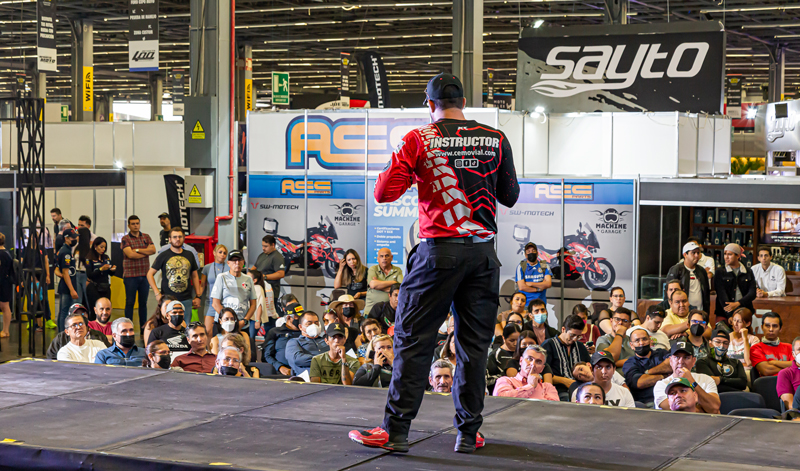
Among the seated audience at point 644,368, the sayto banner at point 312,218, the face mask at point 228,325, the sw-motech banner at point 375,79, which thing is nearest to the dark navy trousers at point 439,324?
the seated audience at point 644,368

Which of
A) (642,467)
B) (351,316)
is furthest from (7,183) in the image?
(642,467)

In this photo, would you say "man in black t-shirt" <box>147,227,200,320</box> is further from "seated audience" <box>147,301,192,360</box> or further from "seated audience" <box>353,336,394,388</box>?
"seated audience" <box>353,336,394,388</box>

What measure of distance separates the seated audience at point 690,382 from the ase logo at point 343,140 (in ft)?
17.4

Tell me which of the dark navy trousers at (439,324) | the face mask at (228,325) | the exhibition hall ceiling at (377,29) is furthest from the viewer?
the exhibition hall ceiling at (377,29)

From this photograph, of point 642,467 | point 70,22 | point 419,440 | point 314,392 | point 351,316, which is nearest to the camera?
point 642,467

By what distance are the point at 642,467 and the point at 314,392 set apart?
5.71 ft

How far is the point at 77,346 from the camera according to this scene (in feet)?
23.8

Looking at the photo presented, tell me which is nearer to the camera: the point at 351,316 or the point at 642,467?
the point at 642,467

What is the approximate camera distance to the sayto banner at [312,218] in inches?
445

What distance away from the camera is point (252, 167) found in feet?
38.3

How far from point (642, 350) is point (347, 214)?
5.17 meters

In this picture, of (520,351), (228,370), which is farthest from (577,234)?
(228,370)

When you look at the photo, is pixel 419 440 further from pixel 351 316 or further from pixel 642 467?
pixel 351 316

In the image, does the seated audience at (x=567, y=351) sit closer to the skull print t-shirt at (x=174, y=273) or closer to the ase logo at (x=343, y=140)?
the ase logo at (x=343, y=140)
